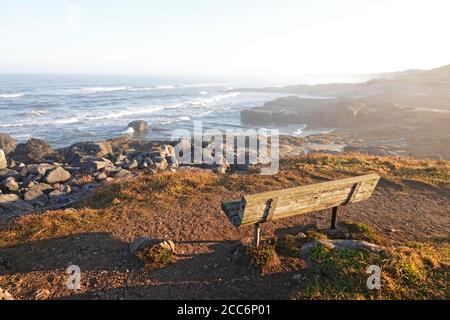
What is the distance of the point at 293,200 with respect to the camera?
7.16 m

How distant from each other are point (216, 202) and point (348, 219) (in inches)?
159

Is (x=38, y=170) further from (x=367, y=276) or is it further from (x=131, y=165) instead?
(x=367, y=276)

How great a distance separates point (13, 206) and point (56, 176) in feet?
14.3

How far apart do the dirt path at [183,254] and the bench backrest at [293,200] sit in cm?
106

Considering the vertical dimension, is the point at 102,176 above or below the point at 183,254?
below

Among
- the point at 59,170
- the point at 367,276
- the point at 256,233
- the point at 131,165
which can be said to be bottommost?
the point at 131,165

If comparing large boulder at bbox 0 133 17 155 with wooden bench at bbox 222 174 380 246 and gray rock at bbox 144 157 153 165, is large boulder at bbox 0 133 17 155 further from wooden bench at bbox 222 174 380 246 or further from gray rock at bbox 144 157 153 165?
wooden bench at bbox 222 174 380 246

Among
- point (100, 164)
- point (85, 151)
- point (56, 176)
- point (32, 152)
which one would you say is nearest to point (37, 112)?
point (32, 152)

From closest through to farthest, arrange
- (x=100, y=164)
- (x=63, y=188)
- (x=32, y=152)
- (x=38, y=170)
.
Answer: (x=63, y=188) → (x=38, y=170) → (x=100, y=164) → (x=32, y=152)

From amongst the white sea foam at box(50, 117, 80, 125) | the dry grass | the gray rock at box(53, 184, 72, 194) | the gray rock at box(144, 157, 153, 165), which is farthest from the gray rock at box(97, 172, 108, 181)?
the white sea foam at box(50, 117, 80, 125)

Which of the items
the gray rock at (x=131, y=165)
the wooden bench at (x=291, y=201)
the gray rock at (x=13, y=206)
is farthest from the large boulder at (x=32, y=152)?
the wooden bench at (x=291, y=201)

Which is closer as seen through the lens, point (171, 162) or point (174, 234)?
point (174, 234)
